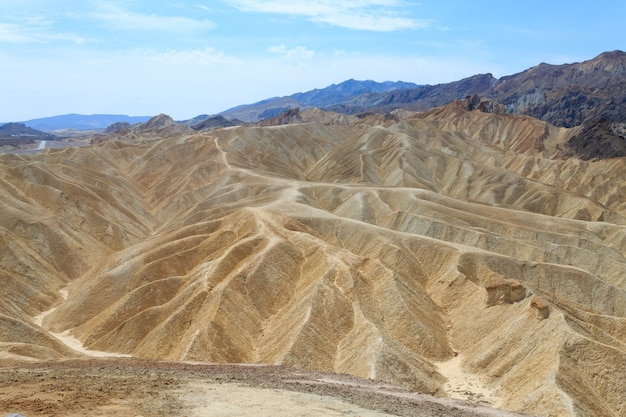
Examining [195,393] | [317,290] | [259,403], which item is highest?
[195,393]

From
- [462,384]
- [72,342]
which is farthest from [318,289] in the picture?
[72,342]

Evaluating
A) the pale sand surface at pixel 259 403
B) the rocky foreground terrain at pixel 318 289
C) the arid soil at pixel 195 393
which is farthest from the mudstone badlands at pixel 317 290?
the pale sand surface at pixel 259 403

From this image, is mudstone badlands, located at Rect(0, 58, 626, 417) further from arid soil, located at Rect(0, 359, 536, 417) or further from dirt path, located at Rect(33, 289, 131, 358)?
arid soil, located at Rect(0, 359, 536, 417)

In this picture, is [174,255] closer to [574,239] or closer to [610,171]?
[574,239]

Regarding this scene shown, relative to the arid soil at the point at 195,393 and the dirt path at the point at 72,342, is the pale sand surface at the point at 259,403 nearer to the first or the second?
the arid soil at the point at 195,393

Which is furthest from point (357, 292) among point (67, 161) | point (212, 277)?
point (67, 161)

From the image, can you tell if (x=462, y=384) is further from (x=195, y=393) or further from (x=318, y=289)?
(x=195, y=393)

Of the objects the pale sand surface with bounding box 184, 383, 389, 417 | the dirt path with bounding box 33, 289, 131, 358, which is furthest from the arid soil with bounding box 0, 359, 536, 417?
the dirt path with bounding box 33, 289, 131, 358
